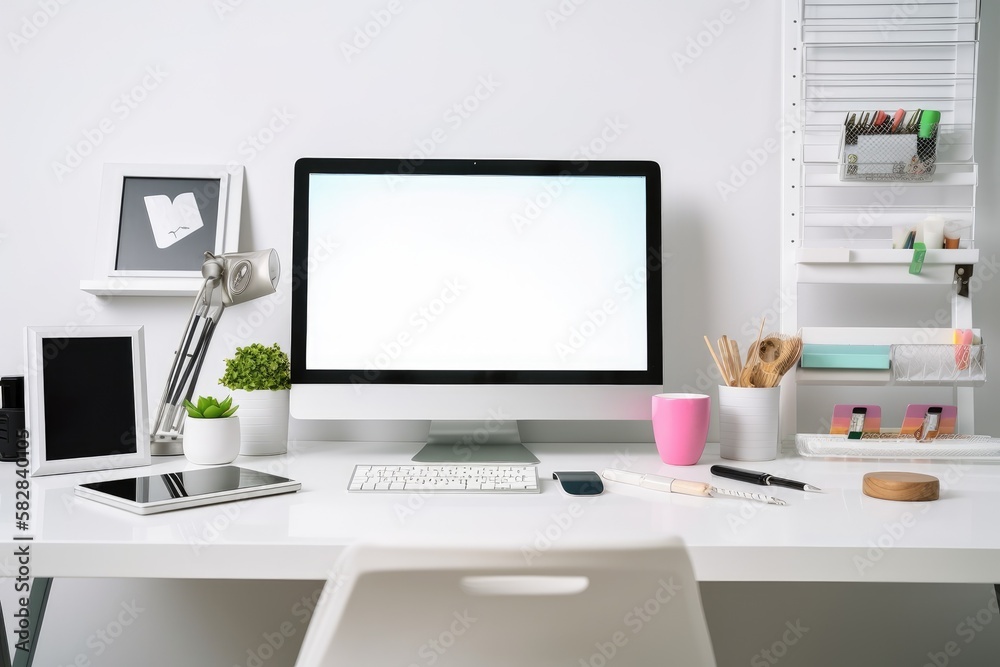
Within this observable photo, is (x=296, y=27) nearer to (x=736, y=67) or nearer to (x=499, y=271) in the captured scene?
(x=499, y=271)

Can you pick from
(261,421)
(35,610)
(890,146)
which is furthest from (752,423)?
(35,610)

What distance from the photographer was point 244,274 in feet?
4.16

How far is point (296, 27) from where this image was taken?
1409mm

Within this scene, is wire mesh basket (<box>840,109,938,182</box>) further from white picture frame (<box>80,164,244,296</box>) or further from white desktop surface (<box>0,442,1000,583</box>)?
white picture frame (<box>80,164,244,296</box>)

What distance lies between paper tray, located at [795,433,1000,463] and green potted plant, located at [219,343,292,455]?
3.08ft

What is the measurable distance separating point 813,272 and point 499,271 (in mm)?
626

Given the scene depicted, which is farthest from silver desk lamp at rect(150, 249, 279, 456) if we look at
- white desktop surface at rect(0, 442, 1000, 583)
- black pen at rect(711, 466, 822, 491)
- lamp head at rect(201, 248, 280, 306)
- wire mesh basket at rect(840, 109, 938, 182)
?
wire mesh basket at rect(840, 109, 938, 182)

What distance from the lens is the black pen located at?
0.94 meters

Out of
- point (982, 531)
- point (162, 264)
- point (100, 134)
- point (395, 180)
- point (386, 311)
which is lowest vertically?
point (982, 531)

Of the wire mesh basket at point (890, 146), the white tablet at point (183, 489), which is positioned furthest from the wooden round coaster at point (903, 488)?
the white tablet at point (183, 489)

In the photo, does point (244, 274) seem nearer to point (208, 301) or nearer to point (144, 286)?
point (208, 301)

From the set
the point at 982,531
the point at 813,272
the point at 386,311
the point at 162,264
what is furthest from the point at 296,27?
the point at 982,531

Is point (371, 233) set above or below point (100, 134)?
below

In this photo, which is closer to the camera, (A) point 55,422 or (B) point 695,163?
(A) point 55,422
